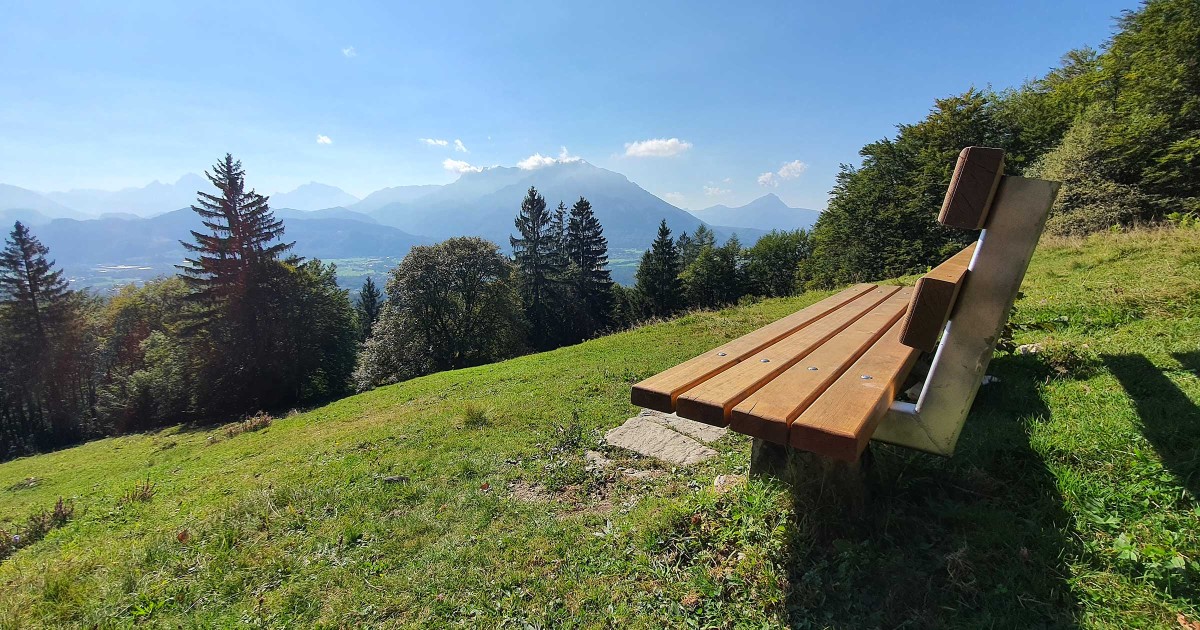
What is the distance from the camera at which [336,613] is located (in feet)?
8.58

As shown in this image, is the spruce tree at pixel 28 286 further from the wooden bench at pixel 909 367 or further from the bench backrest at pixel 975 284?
the bench backrest at pixel 975 284

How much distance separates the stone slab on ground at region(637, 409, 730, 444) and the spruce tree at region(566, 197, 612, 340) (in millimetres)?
40095

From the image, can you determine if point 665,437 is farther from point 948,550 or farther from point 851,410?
point 851,410

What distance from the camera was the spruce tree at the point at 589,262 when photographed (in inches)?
1844

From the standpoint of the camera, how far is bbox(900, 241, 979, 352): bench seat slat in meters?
1.61

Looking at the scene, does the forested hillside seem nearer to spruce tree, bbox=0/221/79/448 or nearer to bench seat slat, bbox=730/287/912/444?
bench seat slat, bbox=730/287/912/444

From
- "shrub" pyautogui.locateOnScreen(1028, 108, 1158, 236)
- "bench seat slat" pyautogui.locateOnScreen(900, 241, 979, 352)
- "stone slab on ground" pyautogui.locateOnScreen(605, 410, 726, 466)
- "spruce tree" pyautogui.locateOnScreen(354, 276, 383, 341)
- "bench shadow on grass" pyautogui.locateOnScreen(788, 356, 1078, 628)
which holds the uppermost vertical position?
"shrub" pyautogui.locateOnScreen(1028, 108, 1158, 236)

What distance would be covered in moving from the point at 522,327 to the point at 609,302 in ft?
60.3

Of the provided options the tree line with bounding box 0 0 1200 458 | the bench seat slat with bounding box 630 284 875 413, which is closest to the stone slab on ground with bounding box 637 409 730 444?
the bench seat slat with bounding box 630 284 875 413

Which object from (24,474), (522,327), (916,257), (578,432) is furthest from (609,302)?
(578,432)

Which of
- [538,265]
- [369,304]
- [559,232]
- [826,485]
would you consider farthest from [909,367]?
[369,304]

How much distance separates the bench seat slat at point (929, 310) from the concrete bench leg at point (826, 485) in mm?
845

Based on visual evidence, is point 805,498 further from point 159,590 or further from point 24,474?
point 24,474

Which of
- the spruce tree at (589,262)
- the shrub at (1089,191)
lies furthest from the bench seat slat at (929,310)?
the spruce tree at (589,262)
